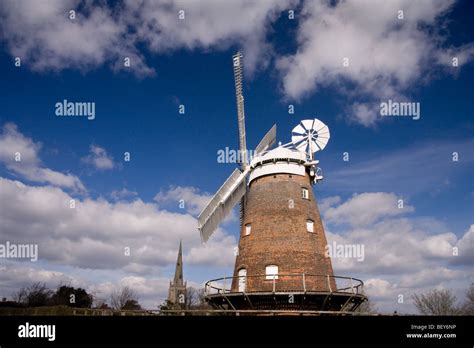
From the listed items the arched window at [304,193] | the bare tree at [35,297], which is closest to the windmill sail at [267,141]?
the arched window at [304,193]

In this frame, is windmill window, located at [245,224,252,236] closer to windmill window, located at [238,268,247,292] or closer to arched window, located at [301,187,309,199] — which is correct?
windmill window, located at [238,268,247,292]

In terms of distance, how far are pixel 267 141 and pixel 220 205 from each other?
17.2 feet

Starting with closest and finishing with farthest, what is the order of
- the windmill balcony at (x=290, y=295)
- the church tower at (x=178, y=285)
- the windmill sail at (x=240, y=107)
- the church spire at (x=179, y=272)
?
the windmill balcony at (x=290, y=295) < the windmill sail at (x=240, y=107) < the church tower at (x=178, y=285) < the church spire at (x=179, y=272)

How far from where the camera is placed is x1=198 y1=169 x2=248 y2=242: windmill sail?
22391 mm

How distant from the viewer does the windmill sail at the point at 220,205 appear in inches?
882

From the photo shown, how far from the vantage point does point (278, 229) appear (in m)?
20.0

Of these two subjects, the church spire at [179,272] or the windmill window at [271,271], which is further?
the church spire at [179,272]

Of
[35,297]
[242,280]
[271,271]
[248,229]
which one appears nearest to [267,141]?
[248,229]

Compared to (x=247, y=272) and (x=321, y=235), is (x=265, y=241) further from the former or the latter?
(x=321, y=235)

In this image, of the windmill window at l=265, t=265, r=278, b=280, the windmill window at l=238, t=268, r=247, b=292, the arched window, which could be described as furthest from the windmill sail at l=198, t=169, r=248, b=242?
the windmill window at l=265, t=265, r=278, b=280

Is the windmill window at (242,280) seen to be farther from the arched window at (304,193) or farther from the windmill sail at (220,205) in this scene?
the arched window at (304,193)
